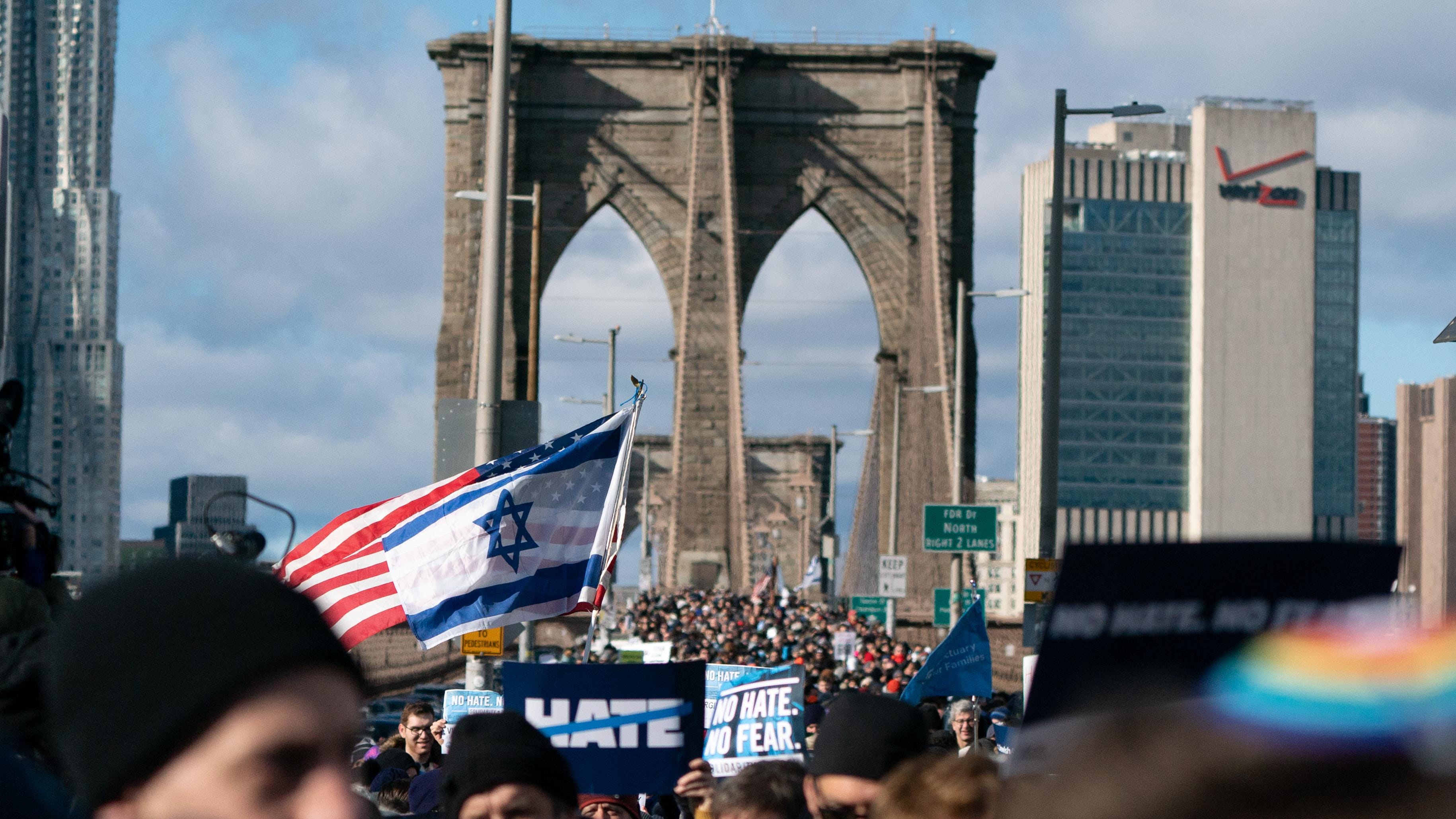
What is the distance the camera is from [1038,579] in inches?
711

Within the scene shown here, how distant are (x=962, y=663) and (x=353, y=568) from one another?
5397 millimetres

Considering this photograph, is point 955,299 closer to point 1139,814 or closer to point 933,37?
point 933,37

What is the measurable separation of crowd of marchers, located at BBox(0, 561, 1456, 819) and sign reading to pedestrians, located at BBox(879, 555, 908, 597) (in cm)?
3350

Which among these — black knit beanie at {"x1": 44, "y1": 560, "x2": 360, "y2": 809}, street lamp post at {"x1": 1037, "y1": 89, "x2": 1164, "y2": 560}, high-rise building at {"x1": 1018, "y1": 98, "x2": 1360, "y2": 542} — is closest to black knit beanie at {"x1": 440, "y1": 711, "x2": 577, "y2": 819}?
black knit beanie at {"x1": 44, "y1": 560, "x2": 360, "y2": 809}

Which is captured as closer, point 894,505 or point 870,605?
point 894,505

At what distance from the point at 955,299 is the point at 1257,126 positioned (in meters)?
90.2

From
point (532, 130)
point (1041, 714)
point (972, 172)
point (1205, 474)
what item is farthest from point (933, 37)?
point (1205, 474)

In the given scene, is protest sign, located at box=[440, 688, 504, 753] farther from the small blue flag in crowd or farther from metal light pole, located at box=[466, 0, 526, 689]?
the small blue flag in crowd

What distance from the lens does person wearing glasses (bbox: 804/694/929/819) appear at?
4069 millimetres

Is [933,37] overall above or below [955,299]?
above

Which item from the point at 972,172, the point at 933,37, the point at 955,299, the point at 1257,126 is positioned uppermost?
the point at 1257,126

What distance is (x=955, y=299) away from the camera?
6022cm

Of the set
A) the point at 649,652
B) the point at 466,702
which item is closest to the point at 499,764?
the point at 466,702

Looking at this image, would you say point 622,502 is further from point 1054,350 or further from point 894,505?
point 894,505
